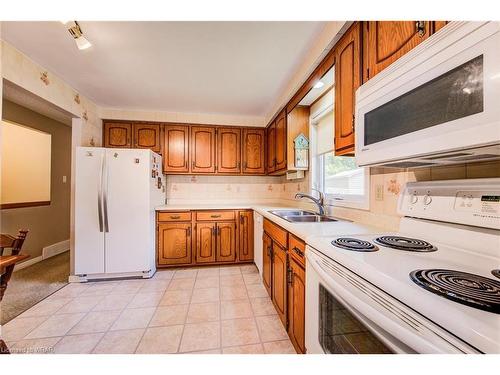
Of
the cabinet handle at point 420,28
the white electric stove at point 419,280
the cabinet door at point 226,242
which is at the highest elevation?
the cabinet handle at point 420,28

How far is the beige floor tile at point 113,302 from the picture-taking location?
6.44ft

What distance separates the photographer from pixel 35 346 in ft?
4.83

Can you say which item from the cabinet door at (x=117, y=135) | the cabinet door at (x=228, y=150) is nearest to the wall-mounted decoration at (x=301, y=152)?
the cabinet door at (x=228, y=150)

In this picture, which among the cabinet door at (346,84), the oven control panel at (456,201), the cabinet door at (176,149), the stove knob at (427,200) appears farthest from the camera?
the cabinet door at (176,149)

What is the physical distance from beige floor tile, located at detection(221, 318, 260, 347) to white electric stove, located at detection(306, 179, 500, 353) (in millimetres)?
658

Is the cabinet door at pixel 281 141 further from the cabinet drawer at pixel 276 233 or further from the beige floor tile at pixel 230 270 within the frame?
the beige floor tile at pixel 230 270

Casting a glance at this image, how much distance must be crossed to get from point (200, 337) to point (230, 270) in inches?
51.3

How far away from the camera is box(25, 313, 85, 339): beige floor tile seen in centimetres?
159

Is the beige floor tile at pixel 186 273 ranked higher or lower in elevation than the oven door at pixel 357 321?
lower

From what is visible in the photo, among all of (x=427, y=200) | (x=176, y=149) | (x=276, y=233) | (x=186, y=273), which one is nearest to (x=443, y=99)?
(x=427, y=200)

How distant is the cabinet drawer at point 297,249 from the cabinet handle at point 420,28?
3.49 ft

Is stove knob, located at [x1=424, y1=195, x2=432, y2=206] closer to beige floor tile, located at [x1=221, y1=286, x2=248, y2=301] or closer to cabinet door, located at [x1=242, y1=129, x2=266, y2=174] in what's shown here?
beige floor tile, located at [x1=221, y1=286, x2=248, y2=301]
